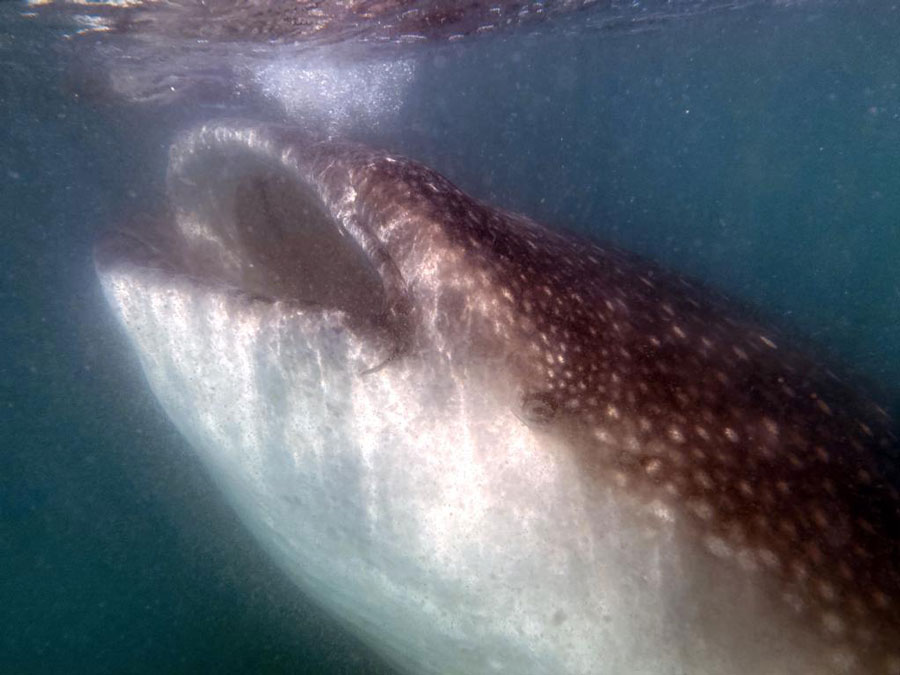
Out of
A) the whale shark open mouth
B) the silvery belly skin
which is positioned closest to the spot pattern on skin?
the silvery belly skin

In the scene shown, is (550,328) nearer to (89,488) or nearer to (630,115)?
(89,488)

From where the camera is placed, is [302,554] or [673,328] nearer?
[673,328]

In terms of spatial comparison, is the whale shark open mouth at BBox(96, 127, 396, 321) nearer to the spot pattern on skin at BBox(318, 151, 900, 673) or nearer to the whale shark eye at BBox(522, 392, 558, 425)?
the spot pattern on skin at BBox(318, 151, 900, 673)

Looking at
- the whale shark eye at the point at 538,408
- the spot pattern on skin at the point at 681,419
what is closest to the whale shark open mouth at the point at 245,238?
the spot pattern on skin at the point at 681,419

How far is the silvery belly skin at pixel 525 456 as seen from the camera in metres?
1.83

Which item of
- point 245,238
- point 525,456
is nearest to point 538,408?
point 525,456

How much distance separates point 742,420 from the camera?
2.20m

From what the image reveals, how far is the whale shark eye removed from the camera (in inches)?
76.9

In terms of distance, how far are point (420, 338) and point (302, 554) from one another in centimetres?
141

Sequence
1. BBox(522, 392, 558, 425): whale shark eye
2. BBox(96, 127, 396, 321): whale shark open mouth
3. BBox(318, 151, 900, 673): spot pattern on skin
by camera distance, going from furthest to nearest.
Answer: BBox(96, 127, 396, 321): whale shark open mouth
BBox(522, 392, 558, 425): whale shark eye
BBox(318, 151, 900, 673): spot pattern on skin

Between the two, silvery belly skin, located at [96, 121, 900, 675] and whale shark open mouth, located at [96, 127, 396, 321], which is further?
whale shark open mouth, located at [96, 127, 396, 321]

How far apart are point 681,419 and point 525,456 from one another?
590 millimetres

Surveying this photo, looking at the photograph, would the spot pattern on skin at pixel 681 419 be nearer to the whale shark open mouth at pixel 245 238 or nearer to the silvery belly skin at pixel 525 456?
the silvery belly skin at pixel 525 456

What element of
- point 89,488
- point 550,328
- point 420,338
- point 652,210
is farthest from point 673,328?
point 652,210
